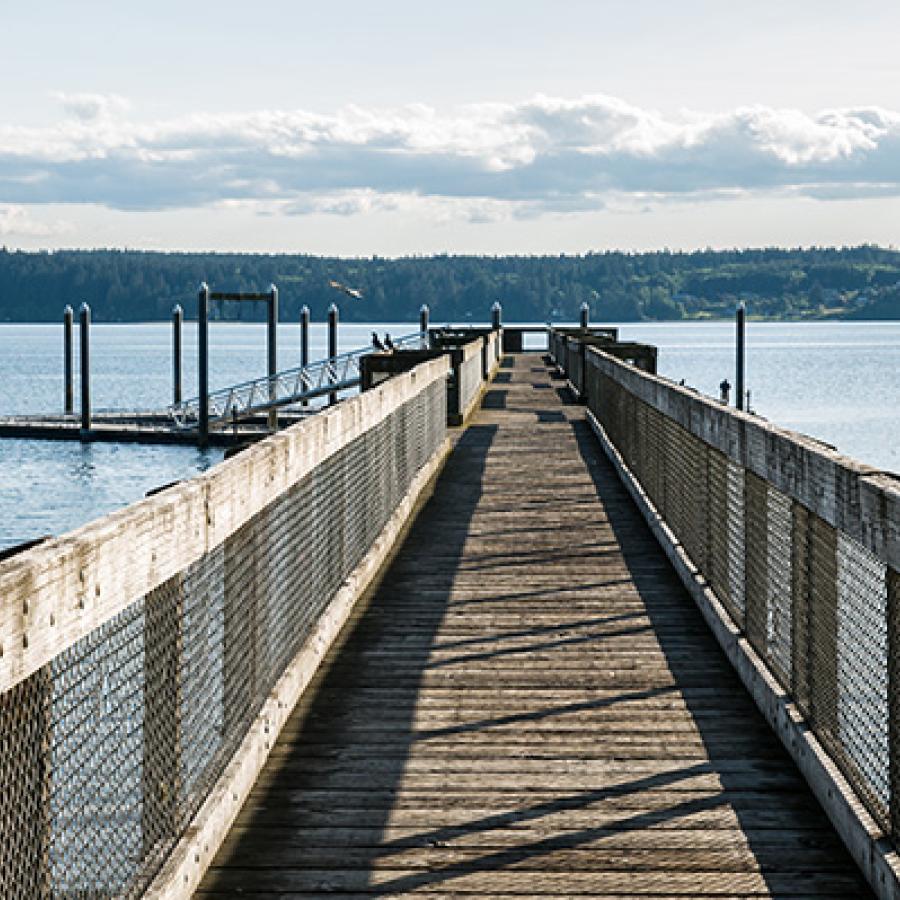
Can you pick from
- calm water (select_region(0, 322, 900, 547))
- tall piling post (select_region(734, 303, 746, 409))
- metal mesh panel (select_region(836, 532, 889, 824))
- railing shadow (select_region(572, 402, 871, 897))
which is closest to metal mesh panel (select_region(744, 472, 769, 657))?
railing shadow (select_region(572, 402, 871, 897))

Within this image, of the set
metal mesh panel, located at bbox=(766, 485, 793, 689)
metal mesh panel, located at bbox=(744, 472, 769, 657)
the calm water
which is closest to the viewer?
metal mesh panel, located at bbox=(766, 485, 793, 689)

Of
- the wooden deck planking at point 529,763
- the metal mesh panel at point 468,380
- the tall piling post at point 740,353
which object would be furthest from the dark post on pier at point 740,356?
the wooden deck planking at point 529,763

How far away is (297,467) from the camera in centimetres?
642

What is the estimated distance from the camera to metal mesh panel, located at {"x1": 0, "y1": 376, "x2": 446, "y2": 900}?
3748 mm

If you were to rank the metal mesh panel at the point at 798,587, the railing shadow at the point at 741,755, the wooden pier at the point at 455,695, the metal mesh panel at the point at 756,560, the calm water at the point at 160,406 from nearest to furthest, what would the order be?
the wooden pier at the point at 455,695 < the railing shadow at the point at 741,755 < the metal mesh panel at the point at 798,587 < the metal mesh panel at the point at 756,560 < the calm water at the point at 160,406

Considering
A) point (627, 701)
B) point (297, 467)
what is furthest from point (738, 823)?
point (297, 467)

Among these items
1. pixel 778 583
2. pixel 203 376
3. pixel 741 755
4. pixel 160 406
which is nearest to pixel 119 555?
pixel 741 755

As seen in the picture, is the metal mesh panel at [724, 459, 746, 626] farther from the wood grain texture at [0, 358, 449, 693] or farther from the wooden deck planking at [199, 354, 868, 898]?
the wood grain texture at [0, 358, 449, 693]

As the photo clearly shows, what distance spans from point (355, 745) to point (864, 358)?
167869mm

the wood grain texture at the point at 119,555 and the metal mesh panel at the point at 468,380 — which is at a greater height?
the wood grain texture at the point at 119,555

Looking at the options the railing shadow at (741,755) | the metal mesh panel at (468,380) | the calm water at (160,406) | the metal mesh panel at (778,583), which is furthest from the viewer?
the calm water at (160,406)

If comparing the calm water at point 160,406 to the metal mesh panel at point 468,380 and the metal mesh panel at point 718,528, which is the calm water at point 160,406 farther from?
the metal mesh panel at point 718,528

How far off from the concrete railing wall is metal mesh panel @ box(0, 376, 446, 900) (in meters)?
2.04

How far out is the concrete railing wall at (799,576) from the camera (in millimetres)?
4586
